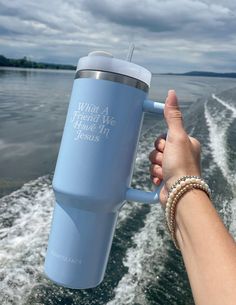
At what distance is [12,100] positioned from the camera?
13.6 metres

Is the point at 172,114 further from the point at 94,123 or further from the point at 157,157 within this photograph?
the point at 94,123

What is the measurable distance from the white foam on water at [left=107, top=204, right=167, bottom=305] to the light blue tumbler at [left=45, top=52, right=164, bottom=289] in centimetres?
169

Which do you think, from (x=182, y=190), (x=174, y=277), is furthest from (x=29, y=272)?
(x=182, y=190)

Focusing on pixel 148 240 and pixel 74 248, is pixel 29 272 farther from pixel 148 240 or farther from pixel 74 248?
pixel 74 248

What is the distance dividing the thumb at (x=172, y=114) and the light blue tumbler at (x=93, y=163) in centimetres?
10

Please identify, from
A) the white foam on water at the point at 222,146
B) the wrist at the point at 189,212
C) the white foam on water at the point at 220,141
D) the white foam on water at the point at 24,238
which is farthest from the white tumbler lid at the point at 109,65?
the white foam on water at the point at 220,141

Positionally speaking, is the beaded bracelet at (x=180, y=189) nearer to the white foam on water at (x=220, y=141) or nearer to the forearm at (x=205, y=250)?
the forearm at (x=205, y=250)

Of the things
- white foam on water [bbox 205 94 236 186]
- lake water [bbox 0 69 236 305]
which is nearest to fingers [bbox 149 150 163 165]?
lake water [bbox 0 69 236 305]

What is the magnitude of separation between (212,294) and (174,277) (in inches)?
88.9

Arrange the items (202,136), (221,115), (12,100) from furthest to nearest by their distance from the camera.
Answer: (12,100) < (221,115) < (202,136)

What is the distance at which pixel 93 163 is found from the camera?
129 cm

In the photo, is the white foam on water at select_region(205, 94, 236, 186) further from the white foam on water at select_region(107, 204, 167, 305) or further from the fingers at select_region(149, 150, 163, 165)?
the fingers at select_region(149, 150, 163, 165)

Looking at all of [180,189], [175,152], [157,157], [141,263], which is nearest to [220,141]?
[141,263]

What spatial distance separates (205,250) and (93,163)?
1.38 feet
